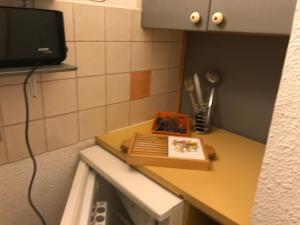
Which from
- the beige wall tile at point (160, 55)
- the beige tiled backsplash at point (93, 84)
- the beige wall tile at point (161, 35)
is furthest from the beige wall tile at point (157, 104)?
the beige wall tile at point (161, 35)

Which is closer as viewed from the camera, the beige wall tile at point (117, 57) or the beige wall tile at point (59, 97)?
the beige wall tile at point (59, 97)

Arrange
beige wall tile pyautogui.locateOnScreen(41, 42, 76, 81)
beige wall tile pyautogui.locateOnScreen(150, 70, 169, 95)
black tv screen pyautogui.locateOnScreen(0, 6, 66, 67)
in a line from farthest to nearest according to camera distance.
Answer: beige wall tile pyautogui.locateOnScreen(150, 70, 169, 95) → beige wall tile pyautogui.locateOnScreen(41, 42, 76, 81) → black tv screen pyautogui.locateOnScreen(0, 6, 66, 67)

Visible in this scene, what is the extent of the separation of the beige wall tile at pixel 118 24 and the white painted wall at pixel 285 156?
83 cm

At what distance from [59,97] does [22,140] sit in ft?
0.70

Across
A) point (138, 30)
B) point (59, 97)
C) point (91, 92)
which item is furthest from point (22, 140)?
point (138, 30)

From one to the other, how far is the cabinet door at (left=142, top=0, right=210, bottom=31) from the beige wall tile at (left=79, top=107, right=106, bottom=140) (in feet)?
1.51

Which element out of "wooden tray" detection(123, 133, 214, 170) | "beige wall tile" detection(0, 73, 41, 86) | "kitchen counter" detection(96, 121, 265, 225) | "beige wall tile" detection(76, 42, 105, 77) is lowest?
"kitchen counter" detection(96, 121, 265, 225)

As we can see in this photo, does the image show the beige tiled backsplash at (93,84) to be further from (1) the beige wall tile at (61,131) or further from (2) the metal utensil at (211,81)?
(2) the metal utensil at (211,81)

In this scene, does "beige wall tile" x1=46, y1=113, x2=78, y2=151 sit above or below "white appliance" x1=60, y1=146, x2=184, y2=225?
above

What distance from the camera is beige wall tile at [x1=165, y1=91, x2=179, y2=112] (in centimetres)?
146

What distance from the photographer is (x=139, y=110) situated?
1333mm

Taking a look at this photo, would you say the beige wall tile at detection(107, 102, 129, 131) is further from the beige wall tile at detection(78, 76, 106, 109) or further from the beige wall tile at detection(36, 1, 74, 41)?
the beige wall tile at detection(36, 1, 74, 41)

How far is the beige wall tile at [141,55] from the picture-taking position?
121 cm

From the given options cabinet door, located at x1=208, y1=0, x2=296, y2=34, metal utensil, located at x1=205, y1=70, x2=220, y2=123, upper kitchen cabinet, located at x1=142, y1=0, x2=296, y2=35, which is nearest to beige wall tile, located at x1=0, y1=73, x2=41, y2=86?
upper kitchen cabinet, located at x1=142, y1=0, x2=296, y2=35
